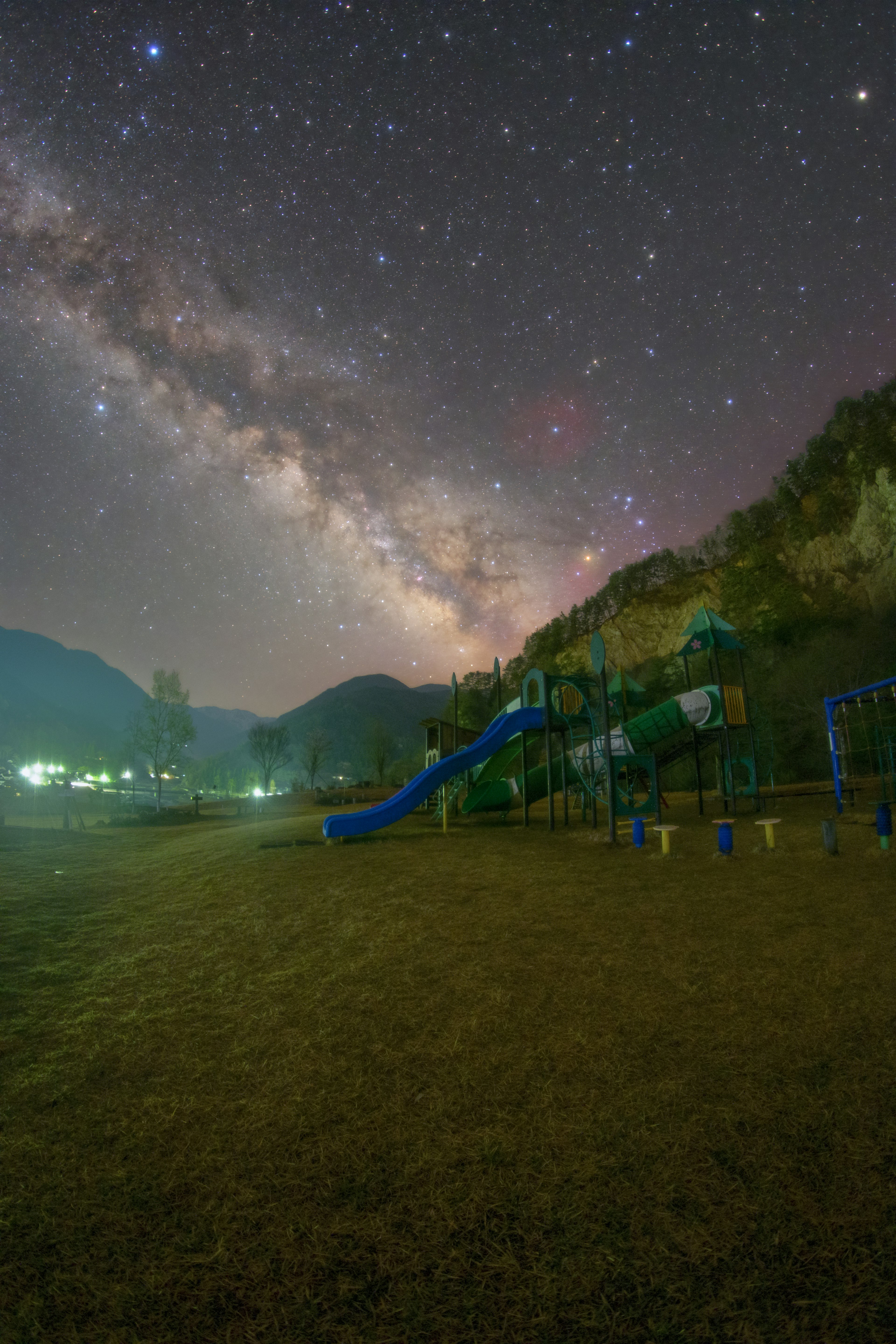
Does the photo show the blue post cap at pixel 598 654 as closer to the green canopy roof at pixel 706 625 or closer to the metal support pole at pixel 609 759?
the metal support pole at pixel 609 759

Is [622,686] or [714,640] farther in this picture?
[622,686]

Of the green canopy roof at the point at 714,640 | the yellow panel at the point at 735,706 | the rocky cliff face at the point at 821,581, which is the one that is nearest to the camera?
the yellow panel at the point at 735,706

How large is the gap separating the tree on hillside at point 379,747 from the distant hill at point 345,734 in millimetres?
3328

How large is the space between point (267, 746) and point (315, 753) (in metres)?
6.56

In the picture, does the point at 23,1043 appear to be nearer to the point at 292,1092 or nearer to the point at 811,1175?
the point at 292,1092

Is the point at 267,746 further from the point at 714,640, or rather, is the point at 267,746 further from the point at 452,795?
the point at 714,640

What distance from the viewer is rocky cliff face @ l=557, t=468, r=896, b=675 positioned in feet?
110

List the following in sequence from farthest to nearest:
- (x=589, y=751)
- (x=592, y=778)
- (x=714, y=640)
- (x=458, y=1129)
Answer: (x=714, y=640) < (x=589, y=751) < (x=592, y=778) < (x=458, y=1129)

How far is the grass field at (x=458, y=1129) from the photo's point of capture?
2.36 m

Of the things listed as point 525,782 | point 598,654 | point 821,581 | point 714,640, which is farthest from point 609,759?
point 821,581

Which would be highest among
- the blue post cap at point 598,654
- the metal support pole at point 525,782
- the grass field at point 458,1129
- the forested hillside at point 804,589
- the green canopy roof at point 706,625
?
the forested hillside at point 804,589

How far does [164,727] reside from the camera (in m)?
49.6

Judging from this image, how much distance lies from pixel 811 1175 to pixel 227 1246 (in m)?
2.98

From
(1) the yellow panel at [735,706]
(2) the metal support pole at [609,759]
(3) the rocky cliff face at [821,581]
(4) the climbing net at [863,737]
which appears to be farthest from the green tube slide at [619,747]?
(4) the climbing net at [863,737]
